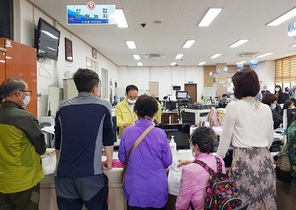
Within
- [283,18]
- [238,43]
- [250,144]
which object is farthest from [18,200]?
[238,43]

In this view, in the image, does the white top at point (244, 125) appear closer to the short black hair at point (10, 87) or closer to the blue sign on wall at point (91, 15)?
the short black hair at point (10, 87)

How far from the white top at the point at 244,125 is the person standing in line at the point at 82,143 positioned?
2.89 feet

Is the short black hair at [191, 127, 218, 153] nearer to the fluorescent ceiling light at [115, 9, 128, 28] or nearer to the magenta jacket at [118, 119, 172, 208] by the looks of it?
the magenta jacket at [118, 119, 172, 208]

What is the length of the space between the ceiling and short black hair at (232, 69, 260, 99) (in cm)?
354

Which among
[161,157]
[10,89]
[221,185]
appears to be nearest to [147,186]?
[161,157]

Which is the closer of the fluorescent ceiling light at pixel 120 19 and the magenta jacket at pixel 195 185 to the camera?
the magenta jacket at pixel 195 185

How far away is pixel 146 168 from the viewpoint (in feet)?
6.40

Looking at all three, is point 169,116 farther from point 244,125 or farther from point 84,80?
point 84,80

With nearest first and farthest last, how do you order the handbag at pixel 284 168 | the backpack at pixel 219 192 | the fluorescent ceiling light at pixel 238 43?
the backpack at pixel 219 192
the handbag at pixel 284 168
the fluorescent ceiling light at pixel 238 43

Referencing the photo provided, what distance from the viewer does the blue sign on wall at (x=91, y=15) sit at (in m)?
3.97

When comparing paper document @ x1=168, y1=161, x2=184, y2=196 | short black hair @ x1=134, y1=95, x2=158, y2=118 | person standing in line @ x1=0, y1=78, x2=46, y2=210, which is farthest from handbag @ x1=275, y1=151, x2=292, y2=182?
person standing in line @ x1=0, y1=78, x2=46, y2=210

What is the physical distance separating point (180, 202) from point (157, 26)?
5.80m

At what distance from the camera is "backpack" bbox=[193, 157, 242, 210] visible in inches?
68.0

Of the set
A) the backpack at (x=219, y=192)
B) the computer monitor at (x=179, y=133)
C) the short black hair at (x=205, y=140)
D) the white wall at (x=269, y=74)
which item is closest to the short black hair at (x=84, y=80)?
the short black hair at (x=205, y=140)
